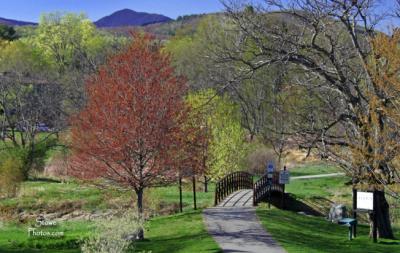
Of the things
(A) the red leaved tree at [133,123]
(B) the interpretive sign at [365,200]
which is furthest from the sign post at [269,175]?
(B) the interpretive sign at [365,200]

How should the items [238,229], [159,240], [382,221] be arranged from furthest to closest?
1. [382,221]
2. [238,229]
3. [159,240]

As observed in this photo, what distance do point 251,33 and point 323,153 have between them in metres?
5.02

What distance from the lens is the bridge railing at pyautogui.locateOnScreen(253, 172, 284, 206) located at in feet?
99.8

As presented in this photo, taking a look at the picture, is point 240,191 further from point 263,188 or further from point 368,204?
point 368,204

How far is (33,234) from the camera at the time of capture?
2377cm

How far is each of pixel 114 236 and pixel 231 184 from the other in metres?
19.1

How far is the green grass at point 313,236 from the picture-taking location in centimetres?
2009

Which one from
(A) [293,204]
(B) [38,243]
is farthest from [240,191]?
(B) [38,243]

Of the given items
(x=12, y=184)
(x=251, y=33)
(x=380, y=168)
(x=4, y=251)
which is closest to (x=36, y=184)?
(x=12, y=184)

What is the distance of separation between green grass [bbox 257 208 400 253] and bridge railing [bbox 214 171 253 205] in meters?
3.34

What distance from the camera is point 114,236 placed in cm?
1664

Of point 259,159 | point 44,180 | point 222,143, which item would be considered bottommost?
point 44,180

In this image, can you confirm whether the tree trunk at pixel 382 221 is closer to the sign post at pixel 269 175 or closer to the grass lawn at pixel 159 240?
the grass lawn at pixel 159 240

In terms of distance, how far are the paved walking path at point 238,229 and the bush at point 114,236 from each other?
114 inches
